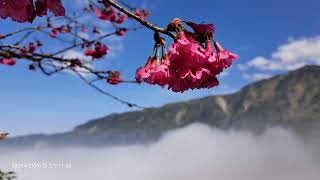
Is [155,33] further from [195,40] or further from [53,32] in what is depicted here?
[53,32]

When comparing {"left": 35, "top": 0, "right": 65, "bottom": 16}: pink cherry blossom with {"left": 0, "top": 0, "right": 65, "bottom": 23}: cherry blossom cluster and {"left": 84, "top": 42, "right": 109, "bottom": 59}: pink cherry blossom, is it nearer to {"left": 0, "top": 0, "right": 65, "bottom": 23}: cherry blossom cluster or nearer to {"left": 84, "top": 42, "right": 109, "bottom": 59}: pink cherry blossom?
{"left": 0, "top": 0, "right": 65, "bottom": 23}: cherry blossom cluster

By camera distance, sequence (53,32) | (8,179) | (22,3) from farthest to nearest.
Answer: (53,32) → (8,179) → (22,3)

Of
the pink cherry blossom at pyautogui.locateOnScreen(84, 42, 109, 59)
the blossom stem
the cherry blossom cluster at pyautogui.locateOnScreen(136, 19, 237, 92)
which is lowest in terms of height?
the cherry blossom cluster at pyautogui.locateOnScreen(136, 19, 237, 92)

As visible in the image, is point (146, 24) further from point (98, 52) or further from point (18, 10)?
→ point (98, 52)

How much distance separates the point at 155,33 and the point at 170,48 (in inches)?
3.3

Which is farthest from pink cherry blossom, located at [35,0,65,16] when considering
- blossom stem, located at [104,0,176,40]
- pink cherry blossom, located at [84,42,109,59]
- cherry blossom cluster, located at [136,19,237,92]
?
pink cherry blossom, located at [84,42,109,59]

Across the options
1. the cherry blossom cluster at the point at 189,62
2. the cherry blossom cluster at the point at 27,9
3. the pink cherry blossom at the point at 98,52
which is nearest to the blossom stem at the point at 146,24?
the cherry blossom cluster at the point at 189,62

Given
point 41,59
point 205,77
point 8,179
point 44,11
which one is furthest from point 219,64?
point 8,179

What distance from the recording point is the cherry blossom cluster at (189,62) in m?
2.21

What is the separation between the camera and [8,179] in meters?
9.42

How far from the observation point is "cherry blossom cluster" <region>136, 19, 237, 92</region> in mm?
2211

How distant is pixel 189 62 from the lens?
7.37ft

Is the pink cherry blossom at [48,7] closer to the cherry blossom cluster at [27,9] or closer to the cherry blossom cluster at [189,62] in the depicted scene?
the cherry blossom cluster at [27,9]

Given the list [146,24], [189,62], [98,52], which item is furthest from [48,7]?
[98,52]
